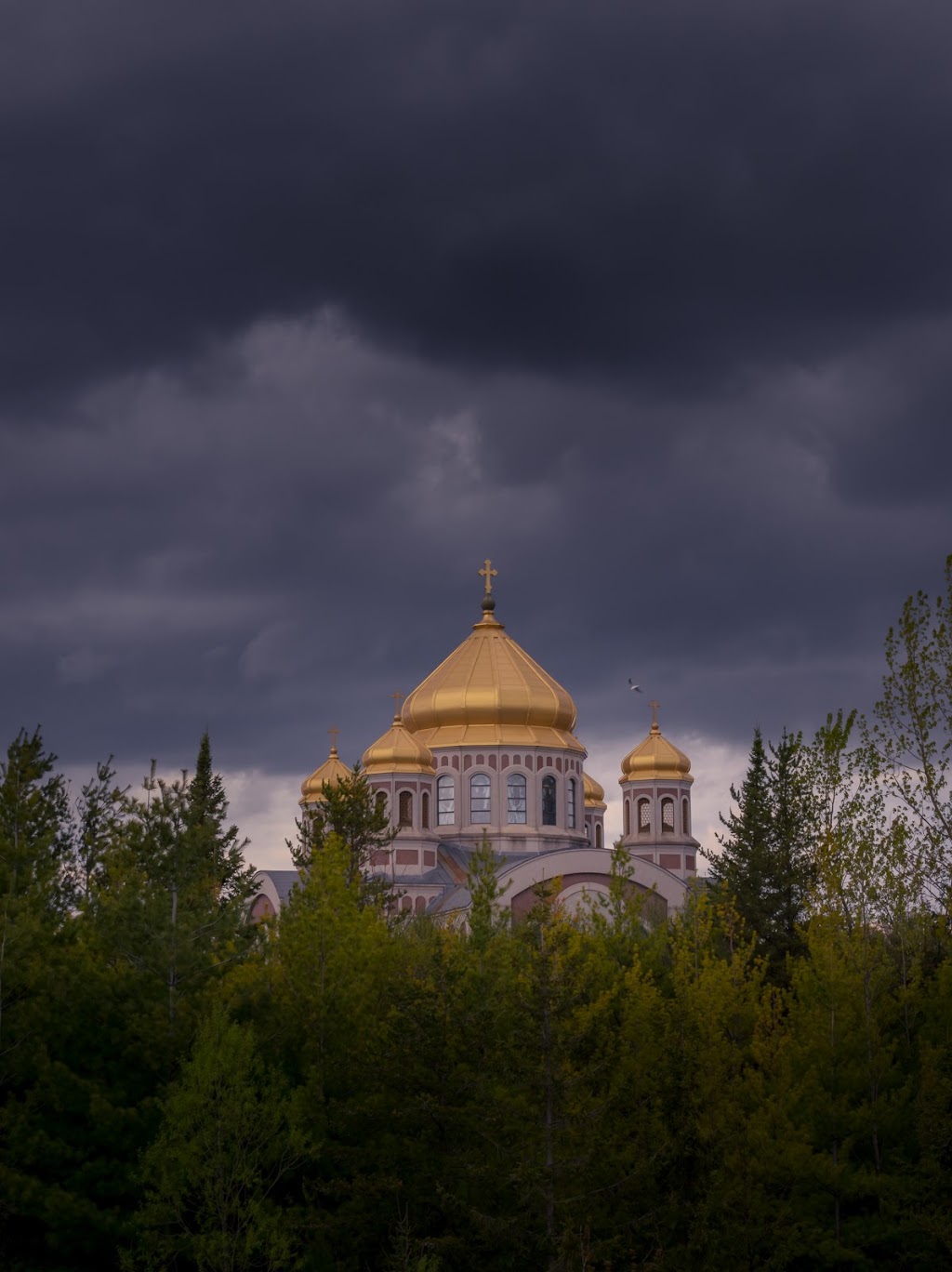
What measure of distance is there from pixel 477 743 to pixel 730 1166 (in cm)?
4279

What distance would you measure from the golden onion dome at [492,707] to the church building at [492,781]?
53 millimetres

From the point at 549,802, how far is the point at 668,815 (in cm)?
600

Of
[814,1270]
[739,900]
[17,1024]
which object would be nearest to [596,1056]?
[814,1270]

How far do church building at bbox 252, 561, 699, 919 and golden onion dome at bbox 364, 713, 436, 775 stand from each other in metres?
0.04

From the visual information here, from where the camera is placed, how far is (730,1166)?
2559 cm

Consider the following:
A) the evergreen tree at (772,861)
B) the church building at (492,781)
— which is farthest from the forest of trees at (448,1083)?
the church building at (492,781)

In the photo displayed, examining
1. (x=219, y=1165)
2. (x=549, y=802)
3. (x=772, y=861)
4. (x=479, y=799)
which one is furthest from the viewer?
(x=549, y=802)

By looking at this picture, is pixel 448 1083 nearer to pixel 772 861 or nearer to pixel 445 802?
pixel 772 861

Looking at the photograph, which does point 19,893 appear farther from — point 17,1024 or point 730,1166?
point 730,1166

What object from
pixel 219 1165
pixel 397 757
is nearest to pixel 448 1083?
pixel 219 1165

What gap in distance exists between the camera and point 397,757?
64.1 metres

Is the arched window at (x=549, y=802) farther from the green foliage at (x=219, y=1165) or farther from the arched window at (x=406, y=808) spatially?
the green foliage at (x=219, y=1165)

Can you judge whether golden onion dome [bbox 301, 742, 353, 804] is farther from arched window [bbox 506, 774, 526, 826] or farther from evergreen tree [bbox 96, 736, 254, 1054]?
evergreen tree [bbox 96, 736, 254, 1054]

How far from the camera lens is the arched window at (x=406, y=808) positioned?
63969 millimetres
